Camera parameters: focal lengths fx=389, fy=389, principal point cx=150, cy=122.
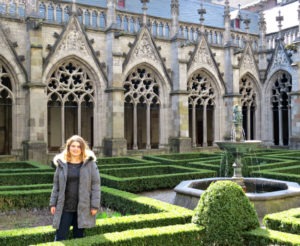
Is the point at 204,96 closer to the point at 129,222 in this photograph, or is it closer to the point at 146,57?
the point at 146,57

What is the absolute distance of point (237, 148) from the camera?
350 inches

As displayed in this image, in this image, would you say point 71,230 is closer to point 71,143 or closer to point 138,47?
point 71,143

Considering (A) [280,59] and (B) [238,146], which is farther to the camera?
(A) [280,59]

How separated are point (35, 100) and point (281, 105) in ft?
44.8

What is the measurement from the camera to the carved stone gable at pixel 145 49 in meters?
18.0

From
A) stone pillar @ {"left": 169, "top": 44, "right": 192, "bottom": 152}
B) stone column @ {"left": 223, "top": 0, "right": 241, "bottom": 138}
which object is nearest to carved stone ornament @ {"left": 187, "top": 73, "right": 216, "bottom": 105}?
stone column @ {"left": 223, "top": 0, "right": 241, "bottom": 138}

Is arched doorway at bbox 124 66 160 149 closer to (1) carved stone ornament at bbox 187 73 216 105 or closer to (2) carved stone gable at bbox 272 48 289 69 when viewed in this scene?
(1) carved stone ornament at bbox 187 73 216 105

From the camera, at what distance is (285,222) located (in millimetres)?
5637

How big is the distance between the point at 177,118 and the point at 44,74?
21.6ft

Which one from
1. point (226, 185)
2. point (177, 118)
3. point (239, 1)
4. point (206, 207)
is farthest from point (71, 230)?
point (239, 1)

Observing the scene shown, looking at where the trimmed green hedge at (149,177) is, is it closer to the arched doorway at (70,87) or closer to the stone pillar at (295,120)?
the arched doorway at (70,87)

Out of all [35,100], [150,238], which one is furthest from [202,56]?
[150,238]

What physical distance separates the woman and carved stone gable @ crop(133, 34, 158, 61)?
1373cm

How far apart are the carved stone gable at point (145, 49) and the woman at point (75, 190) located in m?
13.7
